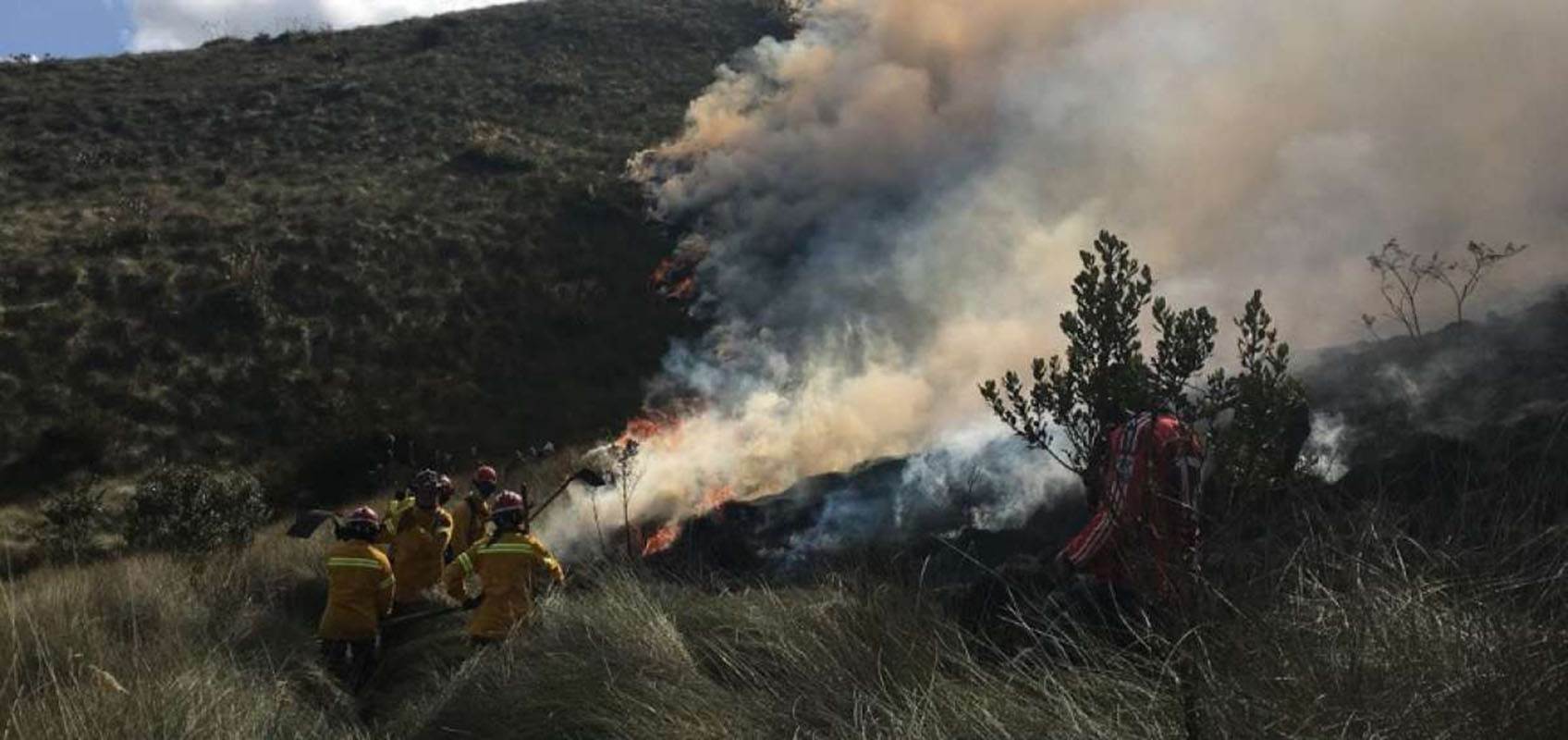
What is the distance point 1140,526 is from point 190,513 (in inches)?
578

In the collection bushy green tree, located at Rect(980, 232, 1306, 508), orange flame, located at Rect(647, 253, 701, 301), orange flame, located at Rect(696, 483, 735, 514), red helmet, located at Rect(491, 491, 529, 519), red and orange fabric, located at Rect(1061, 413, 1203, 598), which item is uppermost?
orange flame, located at Rect(647, 253, 701, 301)

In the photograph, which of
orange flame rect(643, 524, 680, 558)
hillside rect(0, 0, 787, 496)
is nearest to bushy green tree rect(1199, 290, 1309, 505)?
orange flame rect(643, 524, 680, 558)

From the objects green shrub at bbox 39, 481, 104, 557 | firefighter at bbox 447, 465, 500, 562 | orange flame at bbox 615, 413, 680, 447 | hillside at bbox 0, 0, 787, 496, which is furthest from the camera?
hillside at bbox 0, 0, 787, 496

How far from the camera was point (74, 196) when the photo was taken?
2873 centimetres

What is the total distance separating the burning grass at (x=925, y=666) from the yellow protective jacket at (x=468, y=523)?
3.87 m

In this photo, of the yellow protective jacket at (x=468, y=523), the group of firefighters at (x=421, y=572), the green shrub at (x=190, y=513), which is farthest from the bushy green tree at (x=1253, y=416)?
the green shrub at (x=190, y=513)

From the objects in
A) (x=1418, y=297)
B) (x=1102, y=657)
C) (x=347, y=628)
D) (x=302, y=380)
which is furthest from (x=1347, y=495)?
(x=302, y=380)

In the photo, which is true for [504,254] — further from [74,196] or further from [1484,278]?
[1484,278]

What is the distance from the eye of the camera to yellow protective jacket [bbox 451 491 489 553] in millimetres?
10320

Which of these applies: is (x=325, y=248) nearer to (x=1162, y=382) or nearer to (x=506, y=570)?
(x=506, y=570)

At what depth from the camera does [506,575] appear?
291 inches

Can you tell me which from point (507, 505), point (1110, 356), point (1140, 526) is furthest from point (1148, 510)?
point (507, 505)

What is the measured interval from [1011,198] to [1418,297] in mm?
8081

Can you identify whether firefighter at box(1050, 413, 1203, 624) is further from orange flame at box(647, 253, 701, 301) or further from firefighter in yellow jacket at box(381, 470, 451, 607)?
orange flame at box(647, 253, 701, 301)
